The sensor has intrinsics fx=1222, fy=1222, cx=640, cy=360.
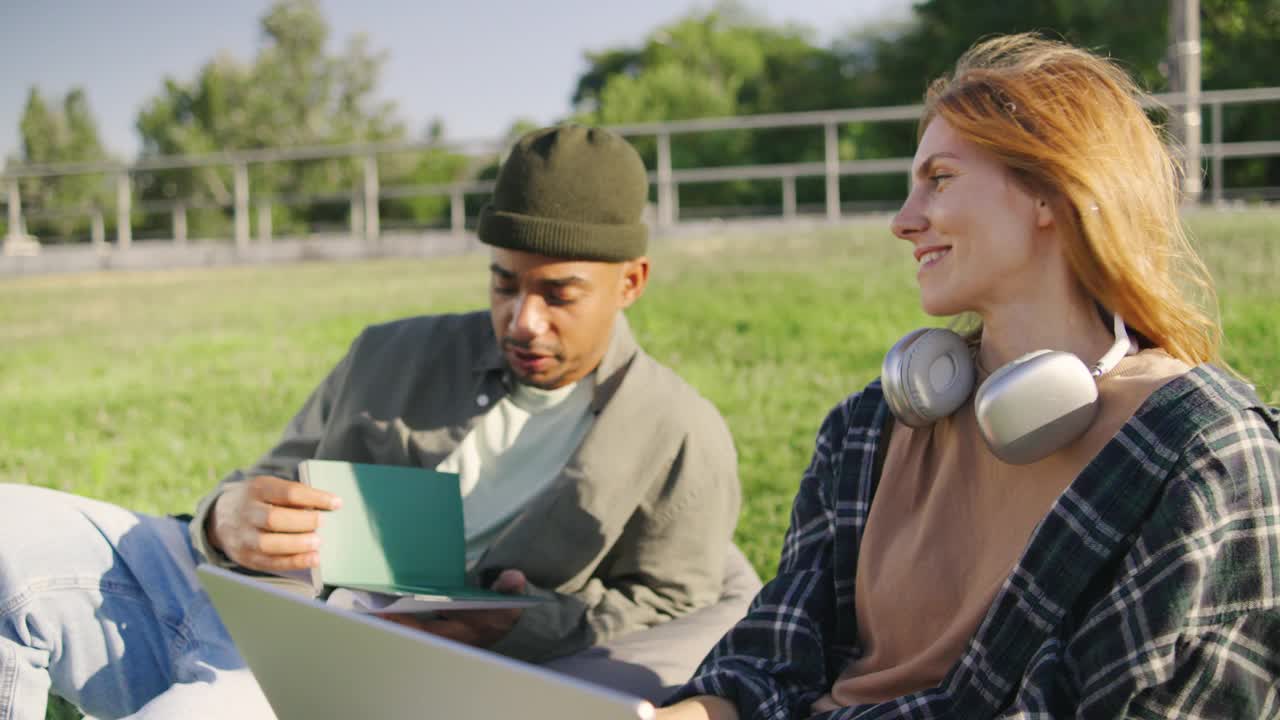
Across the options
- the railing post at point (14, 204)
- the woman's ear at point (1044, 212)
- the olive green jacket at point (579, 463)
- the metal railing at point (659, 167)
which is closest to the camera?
the woman's ear at point (1044, 212)

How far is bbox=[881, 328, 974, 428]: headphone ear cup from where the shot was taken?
1.71 metres

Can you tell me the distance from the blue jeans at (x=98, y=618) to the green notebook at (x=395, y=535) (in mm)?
285

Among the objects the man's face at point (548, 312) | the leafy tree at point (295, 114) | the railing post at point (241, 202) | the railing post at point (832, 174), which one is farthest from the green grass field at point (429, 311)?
the leafy tree at point (295, 114)

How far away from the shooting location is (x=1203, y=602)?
4.60ft

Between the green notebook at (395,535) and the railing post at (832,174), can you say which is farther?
the railing post at (832,174)

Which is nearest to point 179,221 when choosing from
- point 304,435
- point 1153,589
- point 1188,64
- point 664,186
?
point 664,186

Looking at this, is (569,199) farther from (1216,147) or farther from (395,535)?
(1216,147)

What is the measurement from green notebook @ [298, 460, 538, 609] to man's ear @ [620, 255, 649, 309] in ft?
2.47

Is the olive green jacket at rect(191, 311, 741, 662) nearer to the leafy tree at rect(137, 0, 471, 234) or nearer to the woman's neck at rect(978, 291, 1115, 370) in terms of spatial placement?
the woman's neck at rect(978, 291, 1115, 370)

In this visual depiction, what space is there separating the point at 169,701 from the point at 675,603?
110cm

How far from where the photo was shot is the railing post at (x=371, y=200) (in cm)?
1396

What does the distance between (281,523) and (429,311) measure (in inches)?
244

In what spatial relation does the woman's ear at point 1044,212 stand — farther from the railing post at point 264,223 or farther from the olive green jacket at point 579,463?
the railing post at point 264,223

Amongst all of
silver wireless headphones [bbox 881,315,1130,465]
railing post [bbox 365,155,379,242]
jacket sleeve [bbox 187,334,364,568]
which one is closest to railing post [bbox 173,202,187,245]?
railing post [bbox 365,155,379,242]
